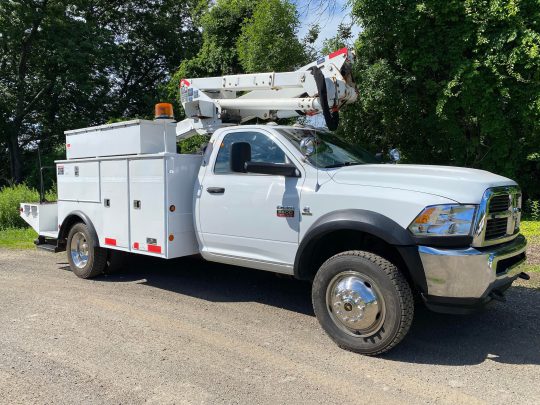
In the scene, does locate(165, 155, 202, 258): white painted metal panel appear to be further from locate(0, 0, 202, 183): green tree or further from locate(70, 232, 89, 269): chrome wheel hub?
locate(0, 0, 202, 183): green tree

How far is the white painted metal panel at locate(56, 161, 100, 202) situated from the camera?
6.82 meters

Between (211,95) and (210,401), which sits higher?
(211,95)

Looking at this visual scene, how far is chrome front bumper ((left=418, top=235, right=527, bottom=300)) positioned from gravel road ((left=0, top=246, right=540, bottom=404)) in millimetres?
657

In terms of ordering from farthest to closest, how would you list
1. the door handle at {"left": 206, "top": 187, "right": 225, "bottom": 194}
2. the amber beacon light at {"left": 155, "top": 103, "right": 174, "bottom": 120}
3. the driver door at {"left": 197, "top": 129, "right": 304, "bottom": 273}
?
the amber beacon light at {"left": 155, "top": 103, "right": 174, "bottom": 120}, the door handle at {"left": 206, "top": 187, "right": 225, "bottom": 194}, the driver door at {"left": 197, "top": 129, "right": 304, "bottom": 273}

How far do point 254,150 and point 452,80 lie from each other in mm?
7756

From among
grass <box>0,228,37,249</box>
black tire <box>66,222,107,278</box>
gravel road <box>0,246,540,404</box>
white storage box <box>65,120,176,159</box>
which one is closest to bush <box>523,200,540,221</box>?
gravel road <box>0,246,540,404</box>

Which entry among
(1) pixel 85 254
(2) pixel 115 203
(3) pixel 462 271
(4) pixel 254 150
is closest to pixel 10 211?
(1) pixel 85 254

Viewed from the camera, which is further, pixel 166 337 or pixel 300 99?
pixel 300 99

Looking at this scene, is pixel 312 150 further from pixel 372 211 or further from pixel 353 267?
pixel 353 267

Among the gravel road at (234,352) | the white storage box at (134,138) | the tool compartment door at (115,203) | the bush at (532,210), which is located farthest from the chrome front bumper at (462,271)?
the bush at (532,210)

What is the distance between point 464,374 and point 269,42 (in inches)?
457

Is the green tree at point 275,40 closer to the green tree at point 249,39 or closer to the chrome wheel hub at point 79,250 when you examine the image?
the green tree at point 249,39

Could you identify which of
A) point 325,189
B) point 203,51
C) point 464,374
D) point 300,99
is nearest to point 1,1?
point 203,51

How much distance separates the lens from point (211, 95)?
22.2ft
